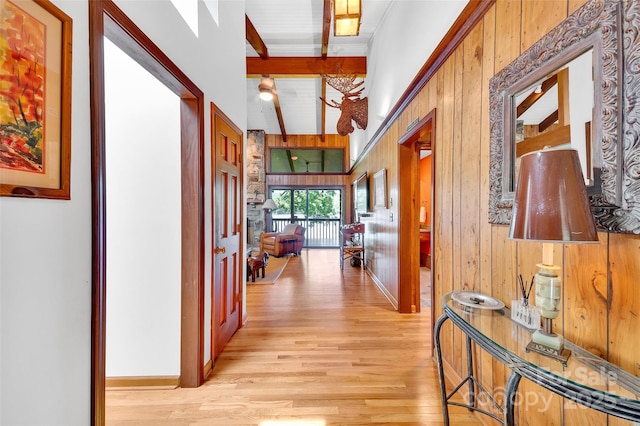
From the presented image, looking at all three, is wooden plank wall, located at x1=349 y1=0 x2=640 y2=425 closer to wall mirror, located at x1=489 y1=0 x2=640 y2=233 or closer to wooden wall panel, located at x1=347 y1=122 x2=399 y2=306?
wall mirror, located at x1=489 y1=0 x2=640 y2=233

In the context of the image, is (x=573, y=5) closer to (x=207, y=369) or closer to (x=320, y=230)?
(x=207, y=369)

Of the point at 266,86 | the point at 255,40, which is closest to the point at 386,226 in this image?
the point at 266,86

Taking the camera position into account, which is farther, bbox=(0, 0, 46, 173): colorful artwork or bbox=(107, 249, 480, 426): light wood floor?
bbox=(107, 249, 480, 426): light wood floor

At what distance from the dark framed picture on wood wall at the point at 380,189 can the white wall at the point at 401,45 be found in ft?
3.01

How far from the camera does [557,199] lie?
77 cm

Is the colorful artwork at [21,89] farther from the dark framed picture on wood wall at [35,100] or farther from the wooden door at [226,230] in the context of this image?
the wooden door at [226,230]

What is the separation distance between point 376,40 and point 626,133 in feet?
14.3

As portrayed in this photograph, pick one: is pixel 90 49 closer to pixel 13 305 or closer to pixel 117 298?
pixel 13 305

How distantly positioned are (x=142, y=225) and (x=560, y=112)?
2406 millimetres

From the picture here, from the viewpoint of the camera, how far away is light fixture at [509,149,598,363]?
75 cm

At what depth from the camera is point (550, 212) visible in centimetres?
78

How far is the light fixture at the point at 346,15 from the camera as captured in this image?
2.60 meters

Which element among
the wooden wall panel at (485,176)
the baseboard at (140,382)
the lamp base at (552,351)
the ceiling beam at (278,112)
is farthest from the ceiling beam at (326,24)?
→ the baseboard at (140,382)

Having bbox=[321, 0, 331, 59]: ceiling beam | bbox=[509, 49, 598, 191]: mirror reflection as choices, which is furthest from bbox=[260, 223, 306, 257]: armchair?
bbox=[509, 49, 598, 191]: mirror reflection
